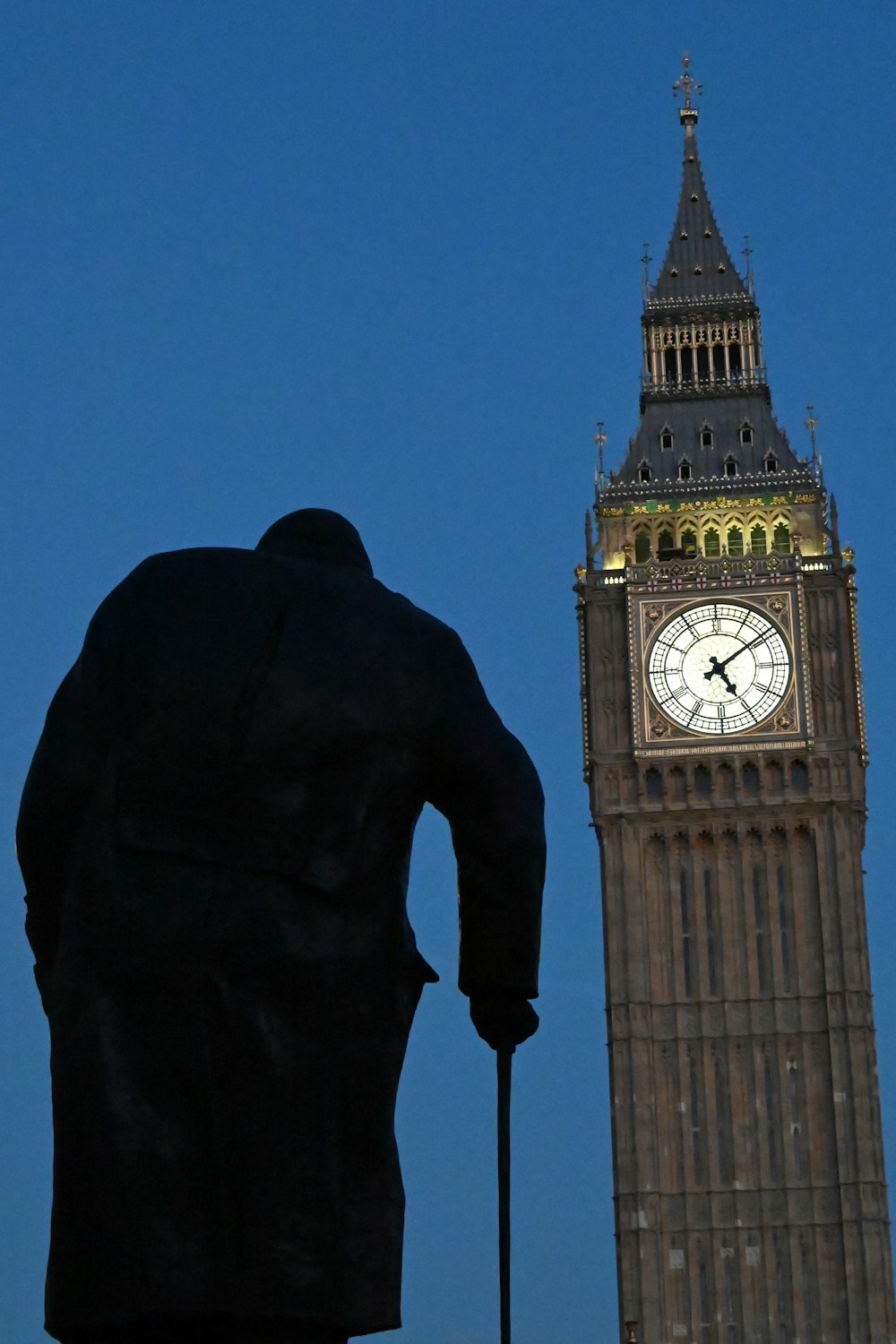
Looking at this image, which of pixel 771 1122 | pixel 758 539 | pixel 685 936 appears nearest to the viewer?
pixel 771 1122

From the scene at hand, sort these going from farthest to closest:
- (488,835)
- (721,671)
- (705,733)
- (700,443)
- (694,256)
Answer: (694,256) → (700,443) → (705,733) → (721,671) → (488,835)

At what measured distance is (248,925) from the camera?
6562mm

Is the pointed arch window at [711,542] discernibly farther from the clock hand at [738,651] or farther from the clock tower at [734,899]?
the clock hand at [738,651]

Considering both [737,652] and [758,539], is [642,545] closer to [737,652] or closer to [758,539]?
[758,539]

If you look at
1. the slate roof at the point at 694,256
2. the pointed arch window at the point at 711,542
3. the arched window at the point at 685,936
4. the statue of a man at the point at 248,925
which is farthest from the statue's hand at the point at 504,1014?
the slate roof at the point at 694,256

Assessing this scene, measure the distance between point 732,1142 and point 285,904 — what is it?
5148 centimetres

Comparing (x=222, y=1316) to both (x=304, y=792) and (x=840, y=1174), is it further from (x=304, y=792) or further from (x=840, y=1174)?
(x=840, y=1174)

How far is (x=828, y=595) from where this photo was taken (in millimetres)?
59750

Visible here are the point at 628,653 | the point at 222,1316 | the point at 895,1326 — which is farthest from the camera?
the point at 628,653

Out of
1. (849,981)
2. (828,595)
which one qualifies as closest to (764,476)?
(828,595)

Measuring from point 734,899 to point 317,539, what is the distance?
52.2 meters

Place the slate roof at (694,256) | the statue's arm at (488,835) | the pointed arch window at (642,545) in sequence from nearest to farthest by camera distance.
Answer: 1. the statue's arm at (488,835)
2. the pointed arch window at (642,545)
3. the slate roof at (694,256)

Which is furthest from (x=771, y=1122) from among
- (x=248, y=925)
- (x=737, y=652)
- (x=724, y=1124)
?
(x=248, y=925)

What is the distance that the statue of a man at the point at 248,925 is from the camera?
6.48m
